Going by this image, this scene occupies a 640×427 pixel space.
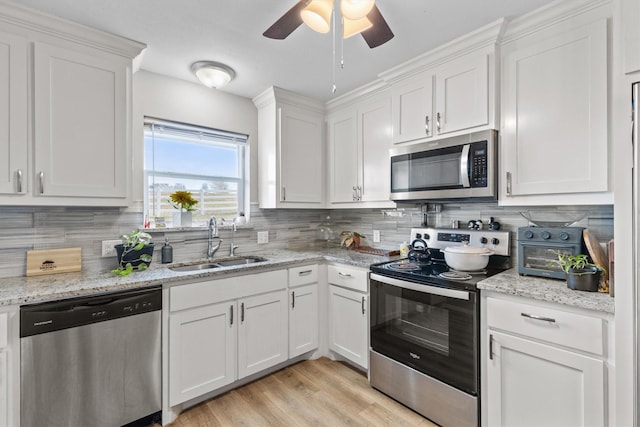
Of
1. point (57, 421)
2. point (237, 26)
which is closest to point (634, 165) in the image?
point (237, 26)

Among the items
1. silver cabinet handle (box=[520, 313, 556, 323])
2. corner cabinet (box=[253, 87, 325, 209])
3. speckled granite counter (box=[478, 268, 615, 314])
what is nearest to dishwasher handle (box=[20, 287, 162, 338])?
corner cabinet (box=[253, 87, 325, 209])

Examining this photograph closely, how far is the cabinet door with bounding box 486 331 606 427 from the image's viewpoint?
4.42 feet

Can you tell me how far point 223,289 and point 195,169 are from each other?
1193mm

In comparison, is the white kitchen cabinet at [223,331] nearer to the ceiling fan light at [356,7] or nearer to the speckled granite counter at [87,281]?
the speckled granite counter at [87,281]

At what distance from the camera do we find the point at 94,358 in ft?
5.35

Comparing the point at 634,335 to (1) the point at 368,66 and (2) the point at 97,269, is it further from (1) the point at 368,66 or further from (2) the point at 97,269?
(2) the point at 97,269

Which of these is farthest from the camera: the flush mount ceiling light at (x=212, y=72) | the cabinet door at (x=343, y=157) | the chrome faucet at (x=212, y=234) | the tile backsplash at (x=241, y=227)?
the cabinet door at (x=343, y=157)

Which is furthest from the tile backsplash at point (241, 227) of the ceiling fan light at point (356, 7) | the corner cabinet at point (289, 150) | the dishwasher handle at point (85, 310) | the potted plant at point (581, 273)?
the ceiling fan light at point (356, 7)

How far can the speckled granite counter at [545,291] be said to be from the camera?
134 centimetres

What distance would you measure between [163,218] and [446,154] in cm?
224

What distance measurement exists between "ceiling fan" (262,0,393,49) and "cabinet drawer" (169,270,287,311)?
1536 mm

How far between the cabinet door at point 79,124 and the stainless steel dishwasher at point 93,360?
2.29 ft

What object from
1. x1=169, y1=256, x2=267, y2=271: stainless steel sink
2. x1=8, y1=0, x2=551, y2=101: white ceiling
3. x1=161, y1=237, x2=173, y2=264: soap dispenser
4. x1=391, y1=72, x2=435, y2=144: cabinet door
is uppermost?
x1=8, y1=0, x2=551, y2=101: white ceiling

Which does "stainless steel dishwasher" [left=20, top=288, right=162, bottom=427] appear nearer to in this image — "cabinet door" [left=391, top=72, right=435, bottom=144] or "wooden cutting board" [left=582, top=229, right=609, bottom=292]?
"cabinet door" [left=391, top=72, right=435, bottom=144]
